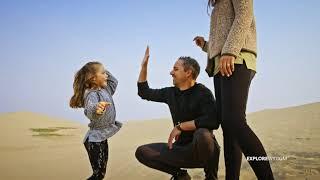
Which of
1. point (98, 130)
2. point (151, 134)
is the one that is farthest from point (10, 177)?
point (151, 134)

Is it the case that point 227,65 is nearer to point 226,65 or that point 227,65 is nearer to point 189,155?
point 226,65

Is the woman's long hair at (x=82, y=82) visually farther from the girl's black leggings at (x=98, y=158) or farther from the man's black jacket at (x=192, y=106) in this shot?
the man's black jacket at (x=192, y=106)

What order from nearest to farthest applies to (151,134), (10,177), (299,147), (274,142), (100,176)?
(100,176), (10,177), (299,147), (274,142), (151,134)

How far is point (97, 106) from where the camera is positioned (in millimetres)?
3799

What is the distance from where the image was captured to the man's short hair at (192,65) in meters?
3.85

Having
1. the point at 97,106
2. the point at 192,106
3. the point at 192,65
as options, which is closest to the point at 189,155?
the point at 192,106

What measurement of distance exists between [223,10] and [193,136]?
1.14m

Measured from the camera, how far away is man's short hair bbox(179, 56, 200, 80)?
3.85m

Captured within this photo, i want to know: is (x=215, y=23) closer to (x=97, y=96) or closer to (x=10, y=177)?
(x=97, y=96)

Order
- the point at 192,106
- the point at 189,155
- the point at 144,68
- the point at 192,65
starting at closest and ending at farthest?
the point at 189,155 < the point at 192,106 < the point at 192,65 < the point at 144,68

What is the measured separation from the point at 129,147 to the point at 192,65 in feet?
17.1

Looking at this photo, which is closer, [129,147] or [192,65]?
[192,65]

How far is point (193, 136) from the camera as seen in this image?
3.59 metres

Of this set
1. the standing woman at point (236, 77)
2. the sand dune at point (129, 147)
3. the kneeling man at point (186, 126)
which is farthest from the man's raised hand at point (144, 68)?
the sand dune at point (129, 147)
